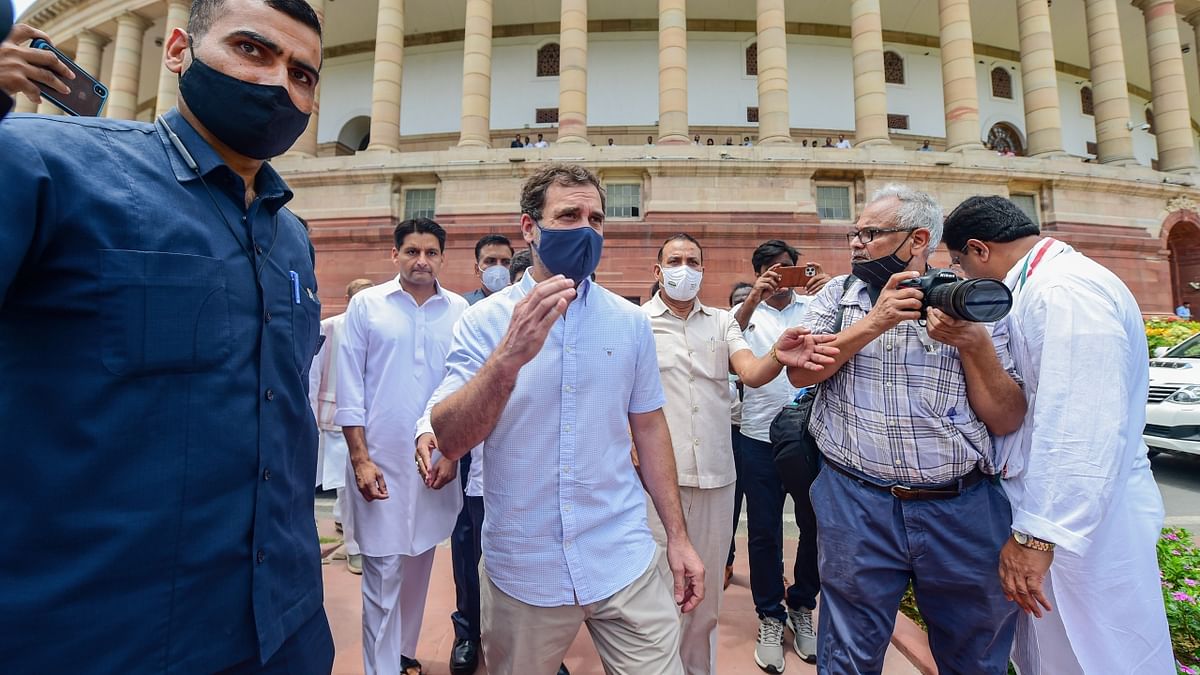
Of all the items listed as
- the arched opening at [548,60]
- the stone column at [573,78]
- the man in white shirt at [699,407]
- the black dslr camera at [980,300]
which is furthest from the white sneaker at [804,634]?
the arched opening at [548,60]

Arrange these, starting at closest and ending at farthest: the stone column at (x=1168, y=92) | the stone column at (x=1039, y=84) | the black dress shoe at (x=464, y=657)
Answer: the black dress shoe at (x=464, y=657) → the stone column at (x=1039, y=84) → the stone column at (x=1168, y=92)

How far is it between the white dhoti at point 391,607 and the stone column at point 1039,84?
2084cm

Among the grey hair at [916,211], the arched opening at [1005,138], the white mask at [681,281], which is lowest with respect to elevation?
the white mask at [681,281]

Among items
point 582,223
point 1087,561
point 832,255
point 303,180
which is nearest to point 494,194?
point 303,180

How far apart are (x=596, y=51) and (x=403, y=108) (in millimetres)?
8783

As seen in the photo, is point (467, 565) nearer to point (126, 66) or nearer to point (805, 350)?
point (805, 350)

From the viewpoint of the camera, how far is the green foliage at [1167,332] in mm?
11117

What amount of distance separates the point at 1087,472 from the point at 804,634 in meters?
2.00

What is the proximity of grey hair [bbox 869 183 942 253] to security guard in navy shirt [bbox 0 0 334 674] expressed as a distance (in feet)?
7.68

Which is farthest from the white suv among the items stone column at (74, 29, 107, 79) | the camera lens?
stone column at (74, 29, 107, 79)

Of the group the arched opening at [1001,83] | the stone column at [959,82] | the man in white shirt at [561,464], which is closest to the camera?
the man in white shirt at [561,464]

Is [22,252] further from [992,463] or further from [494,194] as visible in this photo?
[494,194]

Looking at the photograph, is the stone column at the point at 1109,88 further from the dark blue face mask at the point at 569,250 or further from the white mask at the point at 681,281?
the dark blue face mask at the point at 569,250

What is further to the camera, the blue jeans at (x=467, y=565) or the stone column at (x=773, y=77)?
the stone column at (x=773, y=77)
